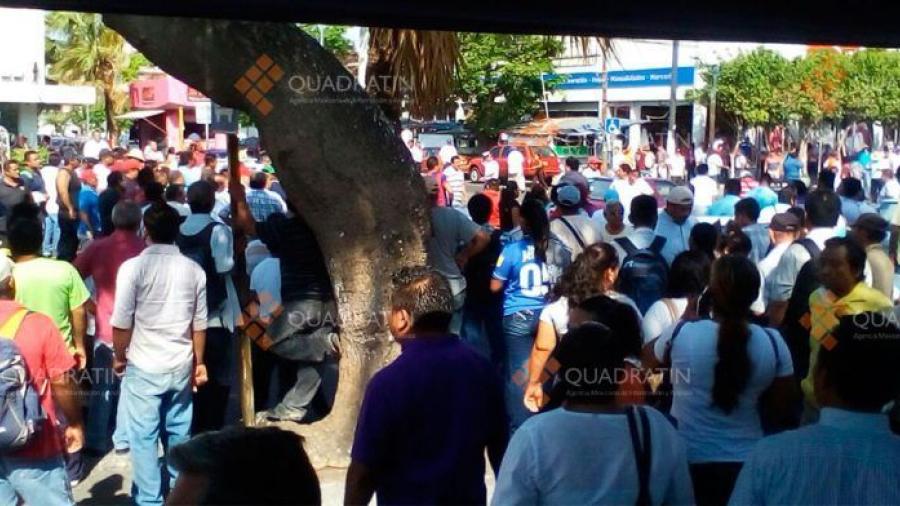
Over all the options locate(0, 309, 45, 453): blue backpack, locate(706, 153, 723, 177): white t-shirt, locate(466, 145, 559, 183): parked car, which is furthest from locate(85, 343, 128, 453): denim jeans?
locate(706, 153, 723, 177): white t-shirt

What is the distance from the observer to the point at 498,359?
27.5 feet

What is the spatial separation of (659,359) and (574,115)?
139 ft

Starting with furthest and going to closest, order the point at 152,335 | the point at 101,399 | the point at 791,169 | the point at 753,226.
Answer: the point at 791,169, the point at 753,226, the point at 101,399, the point at 152,335

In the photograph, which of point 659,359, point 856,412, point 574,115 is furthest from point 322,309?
point 574,115

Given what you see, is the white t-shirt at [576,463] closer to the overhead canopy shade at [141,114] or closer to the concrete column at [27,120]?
the concrete column at [27,120]

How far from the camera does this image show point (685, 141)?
41.8 metres

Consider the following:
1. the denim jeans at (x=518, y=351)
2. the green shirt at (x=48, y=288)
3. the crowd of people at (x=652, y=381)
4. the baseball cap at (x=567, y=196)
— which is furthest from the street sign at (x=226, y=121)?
the baseball cap at (x=567, y=196)

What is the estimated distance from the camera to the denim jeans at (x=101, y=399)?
23.5ft

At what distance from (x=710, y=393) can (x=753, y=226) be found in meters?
4.76

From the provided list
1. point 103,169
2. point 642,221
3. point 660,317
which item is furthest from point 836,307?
point 103,169

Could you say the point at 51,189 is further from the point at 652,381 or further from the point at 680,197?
the point at 652,381

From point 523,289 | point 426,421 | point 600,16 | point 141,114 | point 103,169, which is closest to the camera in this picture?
point 600,16

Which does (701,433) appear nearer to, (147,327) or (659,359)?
(659,359)

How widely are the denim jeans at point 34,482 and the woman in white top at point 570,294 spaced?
233 cm
